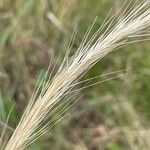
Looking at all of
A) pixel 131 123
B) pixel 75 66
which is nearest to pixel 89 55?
pixel 75 66

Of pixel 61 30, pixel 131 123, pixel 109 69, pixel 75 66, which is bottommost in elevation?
pixel 131 123

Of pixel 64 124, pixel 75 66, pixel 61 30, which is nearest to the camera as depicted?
pixel 75 66

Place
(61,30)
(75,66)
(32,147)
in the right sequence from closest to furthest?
(75,66), (32,147), (61,30)

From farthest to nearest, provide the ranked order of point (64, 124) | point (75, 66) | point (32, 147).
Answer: point (64, 124), point (32, 147), point (75, 66)

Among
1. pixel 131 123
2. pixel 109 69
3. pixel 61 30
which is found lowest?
pixel 131 123

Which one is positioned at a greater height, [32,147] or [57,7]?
[57,7]

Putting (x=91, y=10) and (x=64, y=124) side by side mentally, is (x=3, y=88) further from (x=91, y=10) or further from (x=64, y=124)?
(x=91, y=10)

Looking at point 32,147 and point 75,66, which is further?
point 32,147

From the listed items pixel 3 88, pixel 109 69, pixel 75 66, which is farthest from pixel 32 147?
pixel 75 66

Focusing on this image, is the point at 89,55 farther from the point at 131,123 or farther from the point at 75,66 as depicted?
the point at 131,123
